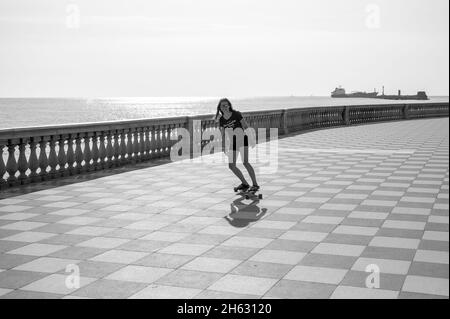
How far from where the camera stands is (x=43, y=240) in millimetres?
7098

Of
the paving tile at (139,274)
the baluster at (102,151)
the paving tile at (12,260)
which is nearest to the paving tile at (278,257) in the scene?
the paving tile at (139,274)

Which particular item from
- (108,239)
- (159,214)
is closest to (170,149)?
(159,214)

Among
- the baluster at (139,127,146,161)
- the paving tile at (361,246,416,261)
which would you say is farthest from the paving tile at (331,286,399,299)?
the baluster at (139,127,146,161)

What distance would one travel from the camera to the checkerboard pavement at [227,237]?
5297 millimetres

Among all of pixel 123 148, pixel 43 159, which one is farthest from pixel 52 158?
pixel 123 148

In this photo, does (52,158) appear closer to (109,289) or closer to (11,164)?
(11,164)

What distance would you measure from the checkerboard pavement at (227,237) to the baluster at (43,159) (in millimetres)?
964

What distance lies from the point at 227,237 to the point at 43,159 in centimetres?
638

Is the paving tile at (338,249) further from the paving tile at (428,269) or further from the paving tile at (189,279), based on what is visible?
the paving tile at (189,279)

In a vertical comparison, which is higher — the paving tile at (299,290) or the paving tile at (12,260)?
the paving tile at (299,290)

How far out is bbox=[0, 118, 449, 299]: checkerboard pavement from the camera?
5.30 metres

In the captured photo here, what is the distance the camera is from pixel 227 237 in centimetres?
713
